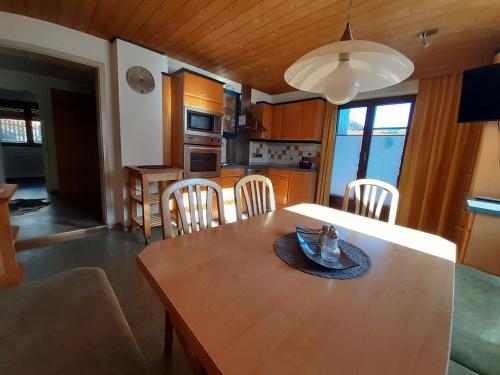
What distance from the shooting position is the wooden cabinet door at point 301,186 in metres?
3.71

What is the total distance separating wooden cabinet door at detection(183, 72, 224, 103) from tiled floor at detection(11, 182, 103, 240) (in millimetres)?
2188

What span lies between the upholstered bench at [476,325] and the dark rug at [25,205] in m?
4.78

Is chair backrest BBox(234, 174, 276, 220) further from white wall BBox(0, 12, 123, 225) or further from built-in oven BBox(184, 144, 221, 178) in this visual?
white wall BBox(0, 12, 123, 225)

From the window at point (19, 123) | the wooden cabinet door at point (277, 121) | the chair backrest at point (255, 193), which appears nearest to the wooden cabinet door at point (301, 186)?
the wooden cabinet door at point (277, 121)

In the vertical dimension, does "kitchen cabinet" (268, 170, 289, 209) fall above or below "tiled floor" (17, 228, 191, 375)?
above

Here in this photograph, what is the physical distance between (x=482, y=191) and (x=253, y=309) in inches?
107

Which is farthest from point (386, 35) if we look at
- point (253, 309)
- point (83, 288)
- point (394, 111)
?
point (83, 288)

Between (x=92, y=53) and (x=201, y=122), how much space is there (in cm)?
139

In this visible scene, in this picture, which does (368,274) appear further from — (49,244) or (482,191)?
(49,244)

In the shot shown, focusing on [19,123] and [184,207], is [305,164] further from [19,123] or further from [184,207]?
[19,123]

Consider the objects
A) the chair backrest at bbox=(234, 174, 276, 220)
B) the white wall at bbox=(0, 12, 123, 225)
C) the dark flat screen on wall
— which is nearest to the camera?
the chair backrest at bbox=(234, 174, 276, 220)

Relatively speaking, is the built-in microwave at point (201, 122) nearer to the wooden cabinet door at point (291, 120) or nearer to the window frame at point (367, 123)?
the wooden cabinet door at point (291, 120)

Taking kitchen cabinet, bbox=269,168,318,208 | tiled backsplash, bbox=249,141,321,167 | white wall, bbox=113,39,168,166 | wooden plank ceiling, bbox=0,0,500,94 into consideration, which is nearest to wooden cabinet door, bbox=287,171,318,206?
kitchen cabinet, bbox=269,168,318,208

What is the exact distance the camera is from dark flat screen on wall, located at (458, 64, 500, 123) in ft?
6.06
